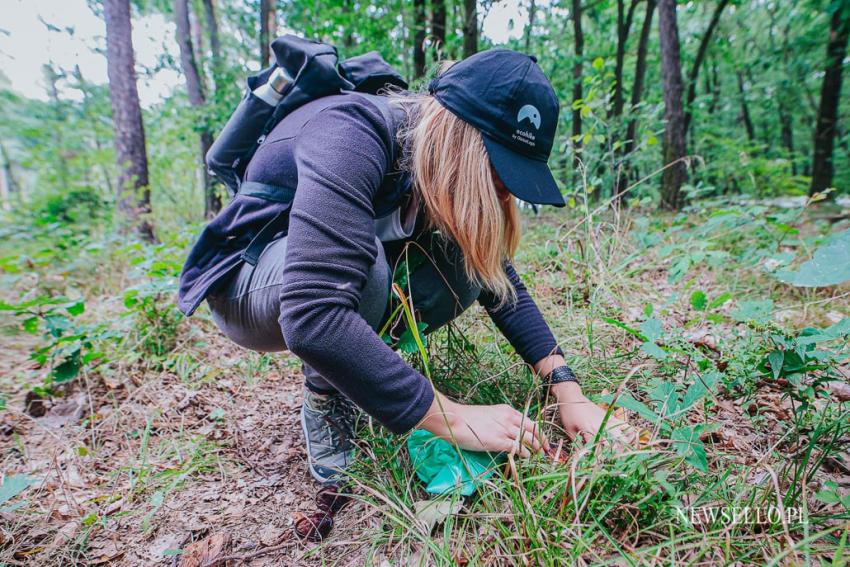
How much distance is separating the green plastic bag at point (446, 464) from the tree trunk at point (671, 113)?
442 cm

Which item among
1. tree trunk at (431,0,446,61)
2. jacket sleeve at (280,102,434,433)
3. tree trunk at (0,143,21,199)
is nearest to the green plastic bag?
jacket sleeve at (280,102,434,433)

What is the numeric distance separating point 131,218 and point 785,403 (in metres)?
4.75

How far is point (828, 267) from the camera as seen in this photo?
0.87 m

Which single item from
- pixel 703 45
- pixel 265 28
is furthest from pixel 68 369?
pixel 703 45

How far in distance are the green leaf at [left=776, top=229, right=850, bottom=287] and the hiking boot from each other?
3.94 feet

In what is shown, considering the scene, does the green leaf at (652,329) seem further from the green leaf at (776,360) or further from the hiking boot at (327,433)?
the hiking boot at (327,433)

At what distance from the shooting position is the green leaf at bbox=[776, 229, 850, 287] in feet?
2.78

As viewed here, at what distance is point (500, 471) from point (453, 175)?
74cm

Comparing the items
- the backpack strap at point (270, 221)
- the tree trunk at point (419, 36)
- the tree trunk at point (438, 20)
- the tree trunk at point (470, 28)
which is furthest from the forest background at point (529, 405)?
the tree trunk at point (438, 20)

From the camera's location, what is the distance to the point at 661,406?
1.07 meters

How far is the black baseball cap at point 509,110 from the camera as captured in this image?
104 cm

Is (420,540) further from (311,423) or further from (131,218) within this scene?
(131,218)

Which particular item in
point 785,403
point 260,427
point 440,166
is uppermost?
point 440,166

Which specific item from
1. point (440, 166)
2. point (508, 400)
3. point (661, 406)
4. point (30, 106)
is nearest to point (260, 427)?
point (508, 400)
